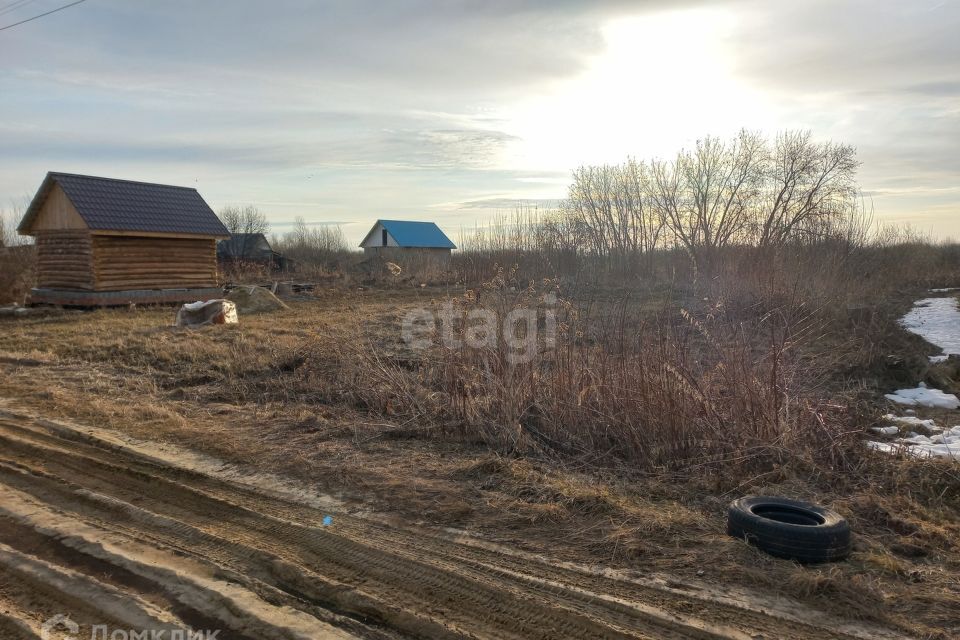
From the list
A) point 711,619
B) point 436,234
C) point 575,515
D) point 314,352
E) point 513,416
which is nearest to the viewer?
point 711,619

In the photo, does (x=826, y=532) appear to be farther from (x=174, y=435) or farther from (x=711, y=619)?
(x=174, y=435)

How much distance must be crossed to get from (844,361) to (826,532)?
7.62 meters

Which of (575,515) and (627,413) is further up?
(627,413)

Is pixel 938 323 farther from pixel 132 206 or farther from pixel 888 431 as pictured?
pixel 132 206

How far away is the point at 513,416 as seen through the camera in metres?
6.24

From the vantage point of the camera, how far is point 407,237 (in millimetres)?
54156

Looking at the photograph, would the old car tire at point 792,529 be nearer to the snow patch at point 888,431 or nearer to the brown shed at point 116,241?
the snow patch at point 888,431

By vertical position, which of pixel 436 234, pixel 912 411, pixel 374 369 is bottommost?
pixel 912 411

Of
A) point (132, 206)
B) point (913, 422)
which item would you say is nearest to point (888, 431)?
point (913, 422)

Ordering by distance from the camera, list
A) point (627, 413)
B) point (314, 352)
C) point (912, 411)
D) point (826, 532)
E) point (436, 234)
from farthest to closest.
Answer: point (436, 234)
point (314, 352)
point (912, 411)
point (627, 413)
point (826, 532)

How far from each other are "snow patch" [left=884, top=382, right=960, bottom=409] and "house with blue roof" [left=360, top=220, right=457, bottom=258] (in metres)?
44.3

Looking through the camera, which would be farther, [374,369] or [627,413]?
[374,369]

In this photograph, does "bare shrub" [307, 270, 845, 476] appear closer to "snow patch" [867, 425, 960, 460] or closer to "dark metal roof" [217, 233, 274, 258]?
"snow patch" [867, 425, 960, 460]

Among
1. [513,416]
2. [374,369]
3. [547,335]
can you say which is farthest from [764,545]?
[374,369]
